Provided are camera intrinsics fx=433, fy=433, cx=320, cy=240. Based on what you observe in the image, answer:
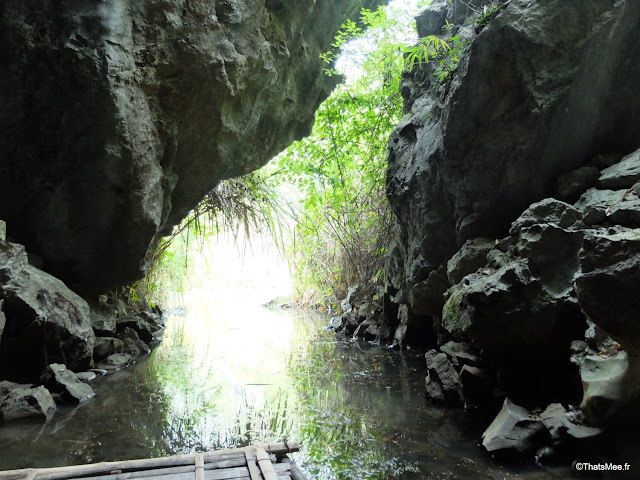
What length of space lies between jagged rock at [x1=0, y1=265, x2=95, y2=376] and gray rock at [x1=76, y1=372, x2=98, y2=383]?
0.46 ft

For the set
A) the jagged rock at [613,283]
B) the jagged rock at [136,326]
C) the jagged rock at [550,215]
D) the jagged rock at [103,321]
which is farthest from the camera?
the jagged rock at [136,326]

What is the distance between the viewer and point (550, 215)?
11.8ft

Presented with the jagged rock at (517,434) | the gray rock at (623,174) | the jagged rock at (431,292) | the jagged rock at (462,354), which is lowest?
the jagged rock at (517,434)

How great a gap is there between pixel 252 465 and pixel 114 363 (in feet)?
13.7

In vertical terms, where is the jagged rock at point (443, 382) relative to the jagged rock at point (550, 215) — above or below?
below

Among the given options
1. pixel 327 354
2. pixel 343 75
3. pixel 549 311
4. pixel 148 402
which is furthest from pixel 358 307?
pixel 549 311

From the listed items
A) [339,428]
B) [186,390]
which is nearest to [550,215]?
[339,428]

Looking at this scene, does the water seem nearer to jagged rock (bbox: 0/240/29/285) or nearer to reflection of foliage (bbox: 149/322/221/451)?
reflection of foliage (bbox: 149/322/221/451)

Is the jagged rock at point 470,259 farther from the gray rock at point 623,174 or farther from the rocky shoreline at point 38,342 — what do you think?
the rocky shoreline at point 38,342

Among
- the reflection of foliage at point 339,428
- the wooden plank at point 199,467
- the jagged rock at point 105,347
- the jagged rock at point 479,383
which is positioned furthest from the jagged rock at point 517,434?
the jagged rock at point 105,347

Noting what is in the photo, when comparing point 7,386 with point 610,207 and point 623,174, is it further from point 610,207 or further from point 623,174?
point 623,174

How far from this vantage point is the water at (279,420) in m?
2.93

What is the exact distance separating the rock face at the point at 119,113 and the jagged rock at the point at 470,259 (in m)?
3.22

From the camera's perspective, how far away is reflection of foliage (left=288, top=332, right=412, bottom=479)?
9.36 ft
